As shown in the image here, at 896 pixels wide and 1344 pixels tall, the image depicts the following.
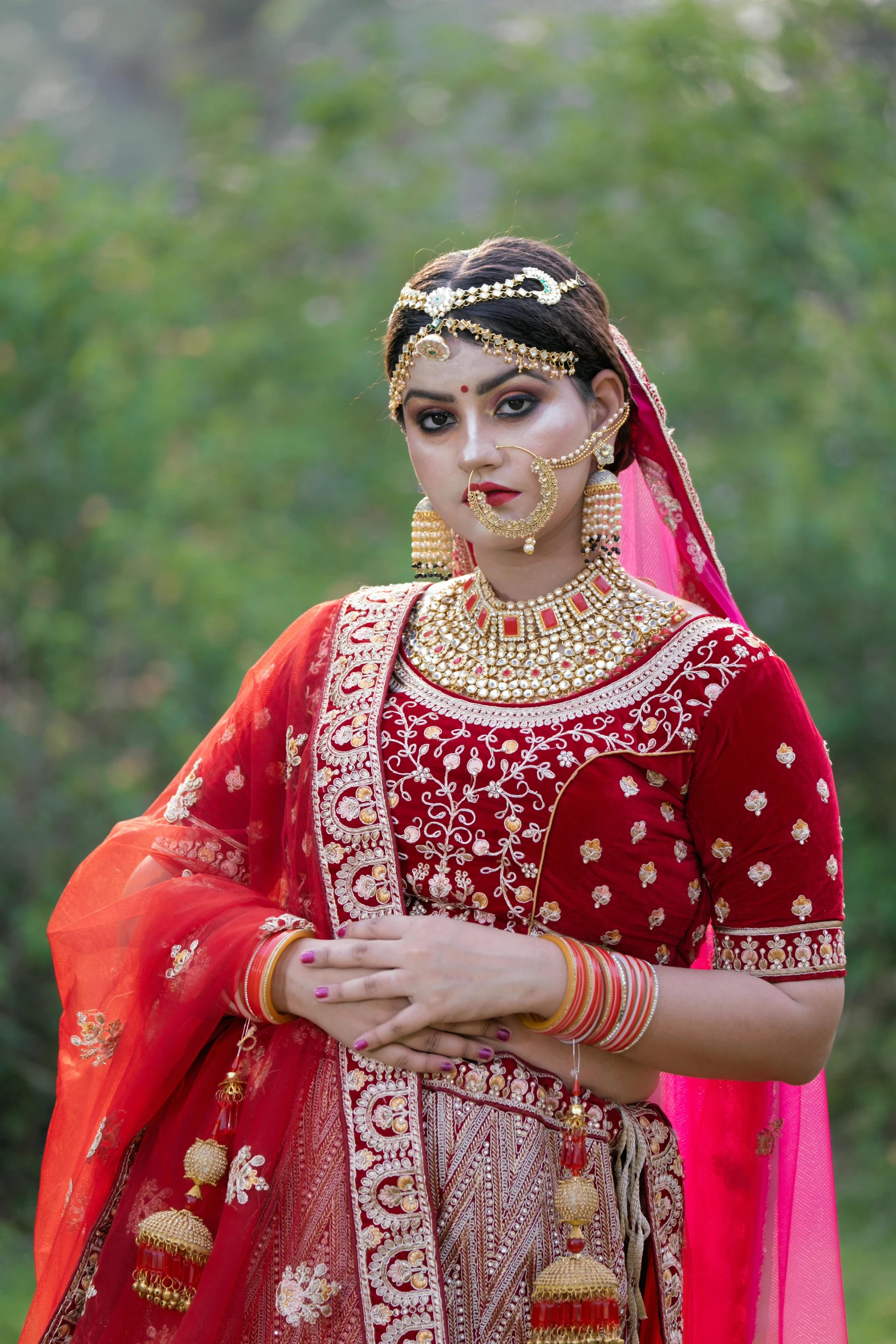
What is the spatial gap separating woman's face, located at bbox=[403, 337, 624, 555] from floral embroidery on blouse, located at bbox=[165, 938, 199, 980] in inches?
25.3

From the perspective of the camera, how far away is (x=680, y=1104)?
83.9 inches

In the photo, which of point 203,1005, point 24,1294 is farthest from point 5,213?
point 203,1005

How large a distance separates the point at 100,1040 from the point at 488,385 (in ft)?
3.32

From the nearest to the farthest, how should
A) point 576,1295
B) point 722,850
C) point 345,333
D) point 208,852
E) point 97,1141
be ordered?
point 576,1295 → point 722,850 → point 97,1141 → point 208,852 → point 345,333

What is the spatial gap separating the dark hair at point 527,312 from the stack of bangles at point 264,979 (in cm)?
77

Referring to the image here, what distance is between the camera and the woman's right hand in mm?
1711

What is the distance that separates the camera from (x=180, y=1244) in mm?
1695

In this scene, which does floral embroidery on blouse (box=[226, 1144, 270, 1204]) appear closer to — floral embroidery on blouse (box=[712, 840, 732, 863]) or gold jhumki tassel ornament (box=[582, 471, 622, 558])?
floral embroidery on blouse (box=[712, 840, 732, 863])

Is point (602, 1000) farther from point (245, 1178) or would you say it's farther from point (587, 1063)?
point (245, 1178)

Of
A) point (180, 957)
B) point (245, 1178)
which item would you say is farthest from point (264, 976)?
point (245, 1178)

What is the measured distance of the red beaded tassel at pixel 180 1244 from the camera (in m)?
1.70

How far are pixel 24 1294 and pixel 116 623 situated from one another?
7.33 ft

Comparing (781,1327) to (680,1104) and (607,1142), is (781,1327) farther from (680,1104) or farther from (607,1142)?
(607,1142)

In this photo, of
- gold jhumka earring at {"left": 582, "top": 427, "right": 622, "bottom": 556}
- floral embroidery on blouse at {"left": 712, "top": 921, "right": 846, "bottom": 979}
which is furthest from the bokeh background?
floral embroidery on blouse at {"left": 712, "top": 921, "right": 846, "bottom": 979}
